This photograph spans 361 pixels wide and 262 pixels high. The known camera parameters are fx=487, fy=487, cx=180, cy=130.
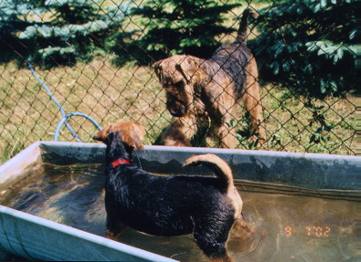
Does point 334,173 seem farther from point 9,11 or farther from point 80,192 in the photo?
point 9,11

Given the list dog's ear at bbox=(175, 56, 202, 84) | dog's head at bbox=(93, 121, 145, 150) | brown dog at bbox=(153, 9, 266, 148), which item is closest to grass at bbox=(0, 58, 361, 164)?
brown dog at bbox=(153, 9, 266, 148)

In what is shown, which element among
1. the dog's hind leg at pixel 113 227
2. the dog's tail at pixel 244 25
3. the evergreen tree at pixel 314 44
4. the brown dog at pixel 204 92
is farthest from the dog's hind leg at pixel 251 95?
the dog's hind leg at pixel 113 227

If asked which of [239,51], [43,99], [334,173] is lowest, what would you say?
[43,99]

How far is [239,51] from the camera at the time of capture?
507 cm

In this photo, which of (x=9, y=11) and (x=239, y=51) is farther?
(x=9, y=11)

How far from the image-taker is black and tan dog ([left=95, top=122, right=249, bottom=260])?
112 inches

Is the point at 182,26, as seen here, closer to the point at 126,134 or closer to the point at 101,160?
the point at 101,160

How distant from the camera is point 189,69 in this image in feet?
14.7

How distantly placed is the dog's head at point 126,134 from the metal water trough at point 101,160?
0.36 meters

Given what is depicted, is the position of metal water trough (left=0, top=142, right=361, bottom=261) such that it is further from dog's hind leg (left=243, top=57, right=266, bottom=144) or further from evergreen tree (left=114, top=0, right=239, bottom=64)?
evergreen tree (left=114, top=0, right=239, bottom=64)

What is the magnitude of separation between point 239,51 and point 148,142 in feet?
4.40

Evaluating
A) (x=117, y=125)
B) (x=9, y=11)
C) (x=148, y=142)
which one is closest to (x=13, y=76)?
(x=9, y=11)

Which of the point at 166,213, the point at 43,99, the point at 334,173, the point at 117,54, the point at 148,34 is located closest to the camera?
the point at 166,213
